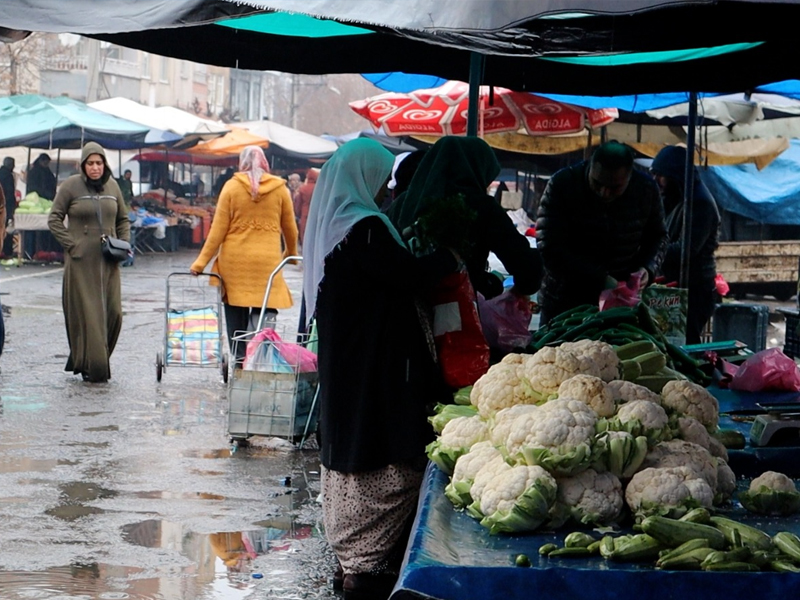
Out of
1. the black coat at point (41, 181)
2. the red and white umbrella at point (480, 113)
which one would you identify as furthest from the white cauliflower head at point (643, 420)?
the black coat at point (41, 181)

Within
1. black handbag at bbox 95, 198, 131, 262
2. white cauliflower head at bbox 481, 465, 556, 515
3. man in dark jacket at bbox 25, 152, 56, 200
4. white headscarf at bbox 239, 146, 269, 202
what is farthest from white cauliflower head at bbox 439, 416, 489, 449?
man in dark jacket at bbox 25, 152, 56, 200

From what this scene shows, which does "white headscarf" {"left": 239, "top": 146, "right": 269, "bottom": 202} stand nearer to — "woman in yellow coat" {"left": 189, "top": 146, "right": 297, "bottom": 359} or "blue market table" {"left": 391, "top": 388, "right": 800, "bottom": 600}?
"woman in yellow coat" {"left": 189, "top": 146, "right": 297, "bottom": 359}

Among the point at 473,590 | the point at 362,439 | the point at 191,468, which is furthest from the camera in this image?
the point at 191,468

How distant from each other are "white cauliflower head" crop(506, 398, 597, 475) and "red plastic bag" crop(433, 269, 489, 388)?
1.55 m

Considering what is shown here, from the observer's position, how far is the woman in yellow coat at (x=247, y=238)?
32.7ft

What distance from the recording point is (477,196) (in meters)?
5.16

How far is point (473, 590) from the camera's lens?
2760 mm

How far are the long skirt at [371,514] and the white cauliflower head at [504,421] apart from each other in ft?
4.40

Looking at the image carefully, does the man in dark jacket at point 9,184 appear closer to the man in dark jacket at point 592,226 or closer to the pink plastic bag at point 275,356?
the pink plastic bag at point 275,356

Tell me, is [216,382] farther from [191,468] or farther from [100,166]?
[191,468]

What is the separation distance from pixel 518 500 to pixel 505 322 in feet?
7.68

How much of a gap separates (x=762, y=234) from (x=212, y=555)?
18.9 m

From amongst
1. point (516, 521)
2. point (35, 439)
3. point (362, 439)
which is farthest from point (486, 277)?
point (35, 439)

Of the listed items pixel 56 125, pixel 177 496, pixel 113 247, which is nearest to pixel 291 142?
pixel 56 125
